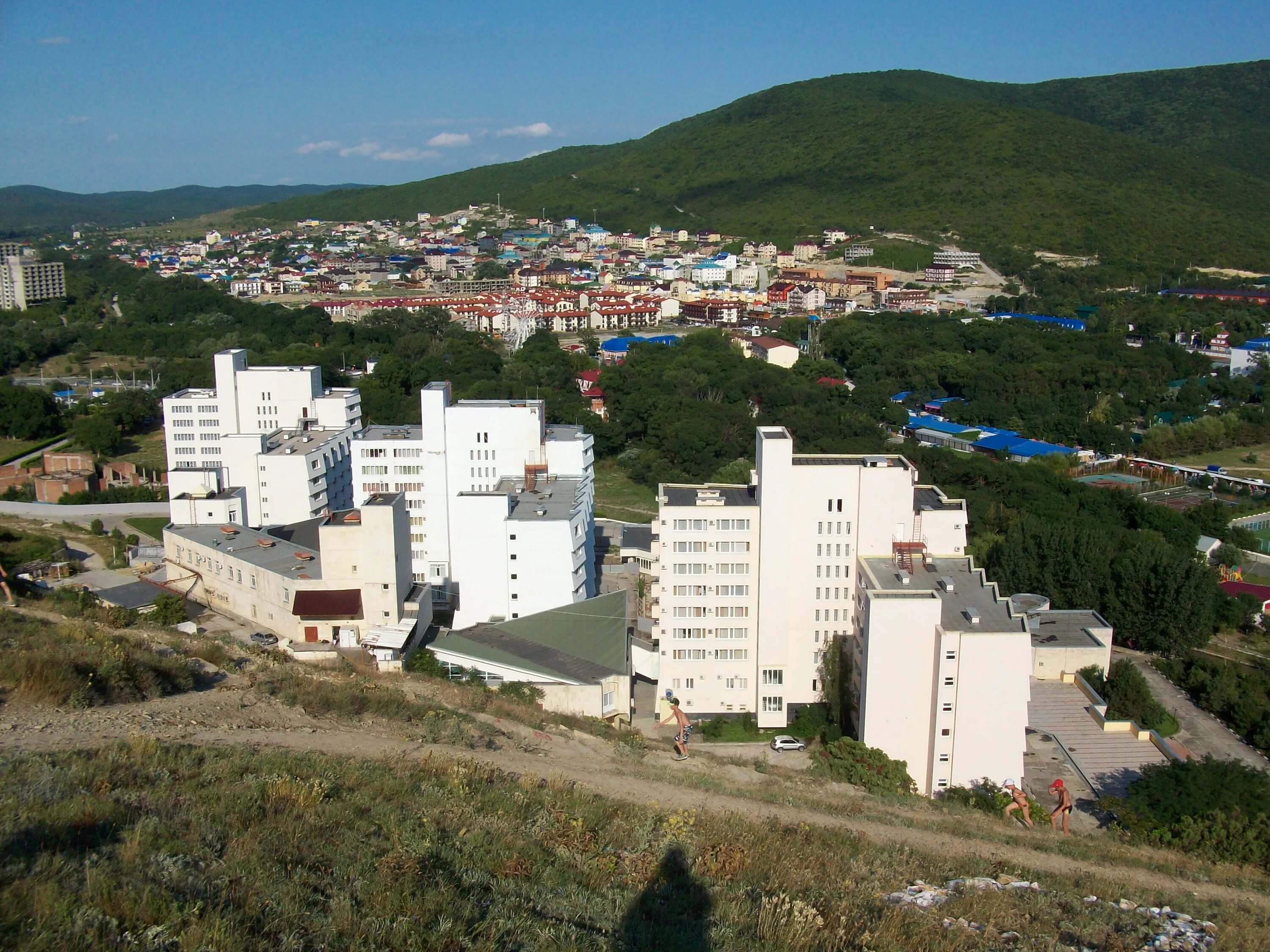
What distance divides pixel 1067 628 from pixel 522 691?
8149 millimetres

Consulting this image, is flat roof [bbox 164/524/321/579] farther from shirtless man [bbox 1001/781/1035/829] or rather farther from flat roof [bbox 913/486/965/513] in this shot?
shirtless man [bbox 1001/781/1035/829]

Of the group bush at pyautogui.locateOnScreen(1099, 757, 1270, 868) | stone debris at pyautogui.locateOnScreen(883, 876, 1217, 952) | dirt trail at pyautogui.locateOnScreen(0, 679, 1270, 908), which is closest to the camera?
stone debris at pyautogui.locateOnScreen(883, 876, 1217, 952)

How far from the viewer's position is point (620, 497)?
81.1ft

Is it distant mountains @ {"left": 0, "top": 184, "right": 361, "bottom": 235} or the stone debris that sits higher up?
distant mountains @ {"left": 0, "top": 184, "right": 361, "bottom": 235}

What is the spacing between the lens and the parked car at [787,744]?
12422 millimetres

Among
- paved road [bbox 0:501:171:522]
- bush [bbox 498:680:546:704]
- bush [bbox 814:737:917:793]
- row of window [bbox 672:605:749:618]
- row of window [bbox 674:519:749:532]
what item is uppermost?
row of window [bbox 674:519:749:532]

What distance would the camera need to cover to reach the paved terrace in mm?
11477

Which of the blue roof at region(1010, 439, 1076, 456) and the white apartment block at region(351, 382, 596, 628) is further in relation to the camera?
the blue roof at region(1010, 439, 1076, 456)

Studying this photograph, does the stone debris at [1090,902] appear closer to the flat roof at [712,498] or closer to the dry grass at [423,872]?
the dry grass at [423,872]

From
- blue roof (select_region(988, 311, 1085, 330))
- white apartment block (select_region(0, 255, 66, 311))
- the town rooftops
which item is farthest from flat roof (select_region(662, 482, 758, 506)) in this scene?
white apartment block (select_region(0, 255, 66, 311))

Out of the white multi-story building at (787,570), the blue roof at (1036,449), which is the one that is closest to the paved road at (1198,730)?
the white multi-story building at (787,570)

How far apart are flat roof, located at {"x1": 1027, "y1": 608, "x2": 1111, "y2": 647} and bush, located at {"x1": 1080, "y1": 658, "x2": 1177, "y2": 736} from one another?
758 millimetres

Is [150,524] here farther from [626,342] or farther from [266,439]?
[626,342]

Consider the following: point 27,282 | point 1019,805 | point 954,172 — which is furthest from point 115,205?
point 1019,805
